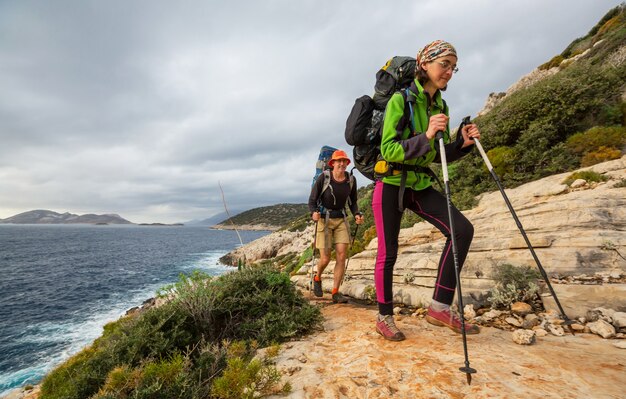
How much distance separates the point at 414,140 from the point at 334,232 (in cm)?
413

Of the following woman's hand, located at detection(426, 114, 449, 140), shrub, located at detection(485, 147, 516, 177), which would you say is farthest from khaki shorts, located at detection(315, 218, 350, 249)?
shrub, located at detection(485, 147, 516, 177)

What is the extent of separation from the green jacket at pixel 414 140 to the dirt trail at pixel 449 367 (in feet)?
6.51

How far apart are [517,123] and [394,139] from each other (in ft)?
45.7

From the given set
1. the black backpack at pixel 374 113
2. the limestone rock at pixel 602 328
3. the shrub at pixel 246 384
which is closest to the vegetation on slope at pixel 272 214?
the black backpack at pixel 374 113

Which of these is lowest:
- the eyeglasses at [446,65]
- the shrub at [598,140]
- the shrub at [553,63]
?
the eyeglasses at [446,65]

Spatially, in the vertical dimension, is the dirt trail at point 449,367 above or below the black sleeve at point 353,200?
below

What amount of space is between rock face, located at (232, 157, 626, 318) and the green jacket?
109 inches

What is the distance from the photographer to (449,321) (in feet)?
12.4

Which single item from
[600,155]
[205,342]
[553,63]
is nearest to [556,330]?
[205,342]

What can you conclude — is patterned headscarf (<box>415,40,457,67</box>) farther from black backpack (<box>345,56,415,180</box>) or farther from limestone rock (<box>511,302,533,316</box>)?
limestone rock (<box>511,302,533,316</box>)

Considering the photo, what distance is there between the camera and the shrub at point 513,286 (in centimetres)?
457

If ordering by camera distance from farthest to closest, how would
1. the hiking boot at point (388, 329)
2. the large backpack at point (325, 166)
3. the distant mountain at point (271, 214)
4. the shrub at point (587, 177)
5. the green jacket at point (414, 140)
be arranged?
the distant mountain at point (271, 214)
the shrub at point (587, 177)
the large backpack at point (325, 166)
the hiking boot at point (388, 329)
the green jacket at point (414, 140)

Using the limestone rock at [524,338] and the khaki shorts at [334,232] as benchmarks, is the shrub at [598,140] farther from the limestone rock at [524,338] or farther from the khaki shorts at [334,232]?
the limestone rock at [524,338]

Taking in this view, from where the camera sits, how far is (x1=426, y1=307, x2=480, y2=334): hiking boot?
374 cm
